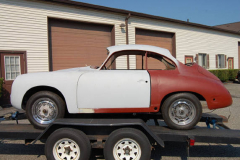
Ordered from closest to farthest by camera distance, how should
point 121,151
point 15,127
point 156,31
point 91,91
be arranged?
point 121,151 → point 91,91 → point 15,127 → point 156,31

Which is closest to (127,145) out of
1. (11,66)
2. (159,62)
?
(159,62)

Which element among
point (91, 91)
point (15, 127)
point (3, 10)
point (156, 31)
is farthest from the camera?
point (156, 31)

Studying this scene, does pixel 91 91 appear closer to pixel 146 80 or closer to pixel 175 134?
pixel 146 80

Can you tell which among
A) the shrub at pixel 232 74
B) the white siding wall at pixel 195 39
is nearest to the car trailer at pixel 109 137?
the white siding wall at pixel 195 39

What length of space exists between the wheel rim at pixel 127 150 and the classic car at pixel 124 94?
0.54 m

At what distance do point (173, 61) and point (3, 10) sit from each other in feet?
27.3

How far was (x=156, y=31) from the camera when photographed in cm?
1370

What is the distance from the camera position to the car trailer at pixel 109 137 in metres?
3.21

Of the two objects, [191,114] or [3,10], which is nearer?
[191,114]

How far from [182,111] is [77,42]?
840 cm

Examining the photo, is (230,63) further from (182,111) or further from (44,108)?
(44,108)

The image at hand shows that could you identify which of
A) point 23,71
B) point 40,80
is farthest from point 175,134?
point 23,71

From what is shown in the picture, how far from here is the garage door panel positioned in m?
10.3

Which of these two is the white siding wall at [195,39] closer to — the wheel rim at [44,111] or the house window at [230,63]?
the house window at [230,63]
